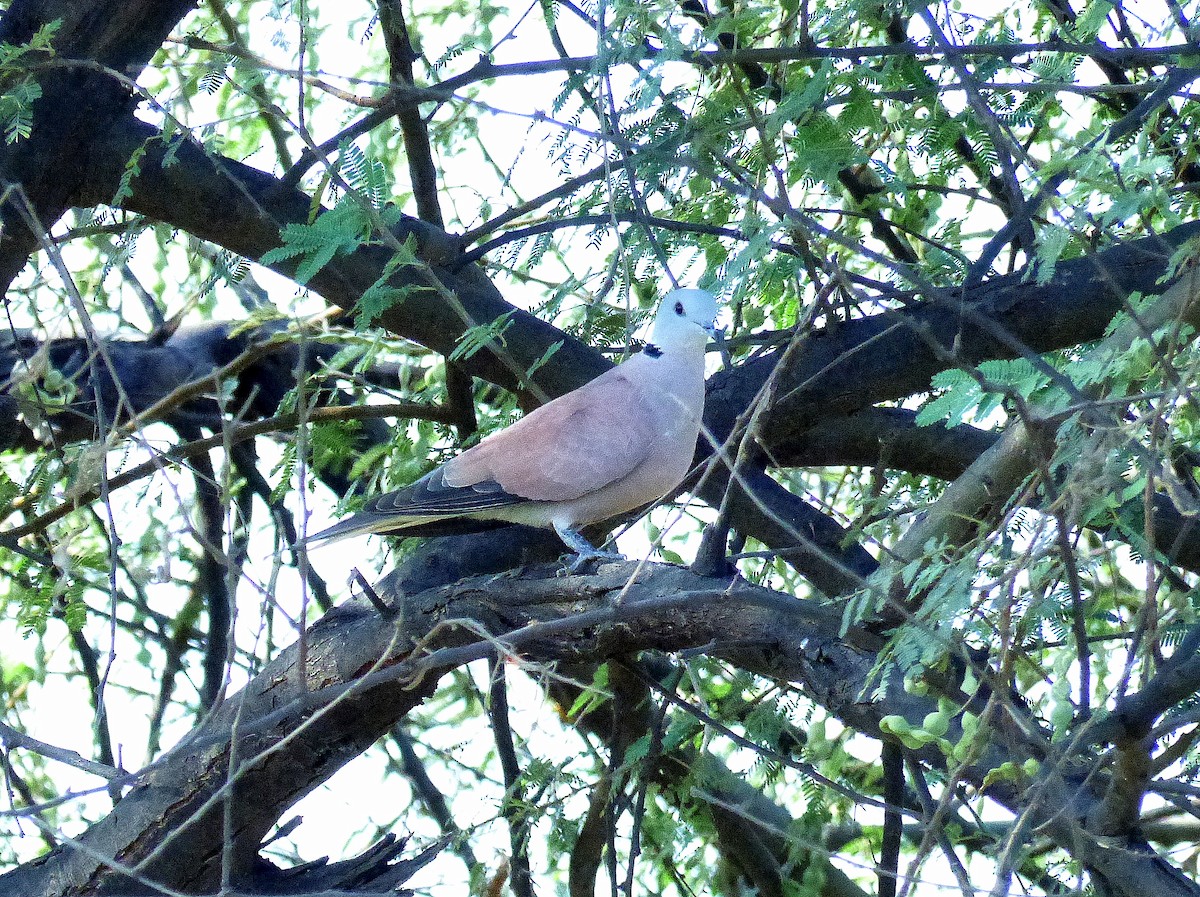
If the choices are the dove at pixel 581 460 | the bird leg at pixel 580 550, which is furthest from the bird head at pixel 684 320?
the bird leg at pixel 580 550

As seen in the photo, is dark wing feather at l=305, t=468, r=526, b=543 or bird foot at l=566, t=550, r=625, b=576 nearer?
bird foot at l=566, t=550, r=625, b=576

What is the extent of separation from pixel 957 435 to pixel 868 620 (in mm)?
1217

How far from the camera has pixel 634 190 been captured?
7.41 ft

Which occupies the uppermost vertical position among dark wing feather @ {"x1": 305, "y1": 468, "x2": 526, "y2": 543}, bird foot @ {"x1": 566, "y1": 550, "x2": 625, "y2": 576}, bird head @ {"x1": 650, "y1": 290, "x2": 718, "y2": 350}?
bird head @ {"x1": 650, "y1": 290, "x2": 718, "y2": 350}

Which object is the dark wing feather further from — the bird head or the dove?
the bird head

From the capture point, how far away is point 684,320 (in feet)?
11.1

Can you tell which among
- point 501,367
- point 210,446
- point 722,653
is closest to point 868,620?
point 722,653

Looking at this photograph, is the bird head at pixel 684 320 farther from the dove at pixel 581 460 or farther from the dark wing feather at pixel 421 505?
the dark wing feather at pixel 421 505

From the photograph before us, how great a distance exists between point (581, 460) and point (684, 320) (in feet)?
1.55

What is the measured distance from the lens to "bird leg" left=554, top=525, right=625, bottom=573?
2.94 m

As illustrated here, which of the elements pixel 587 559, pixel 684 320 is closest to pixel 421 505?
pixel 587 559

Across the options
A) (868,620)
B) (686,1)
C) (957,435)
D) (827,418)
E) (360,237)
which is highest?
(686,1)

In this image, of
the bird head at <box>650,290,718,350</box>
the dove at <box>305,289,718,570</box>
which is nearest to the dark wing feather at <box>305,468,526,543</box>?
the dove at <box>305,289,718,570</box>

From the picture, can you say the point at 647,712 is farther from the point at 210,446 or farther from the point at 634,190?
the point at 634,190
